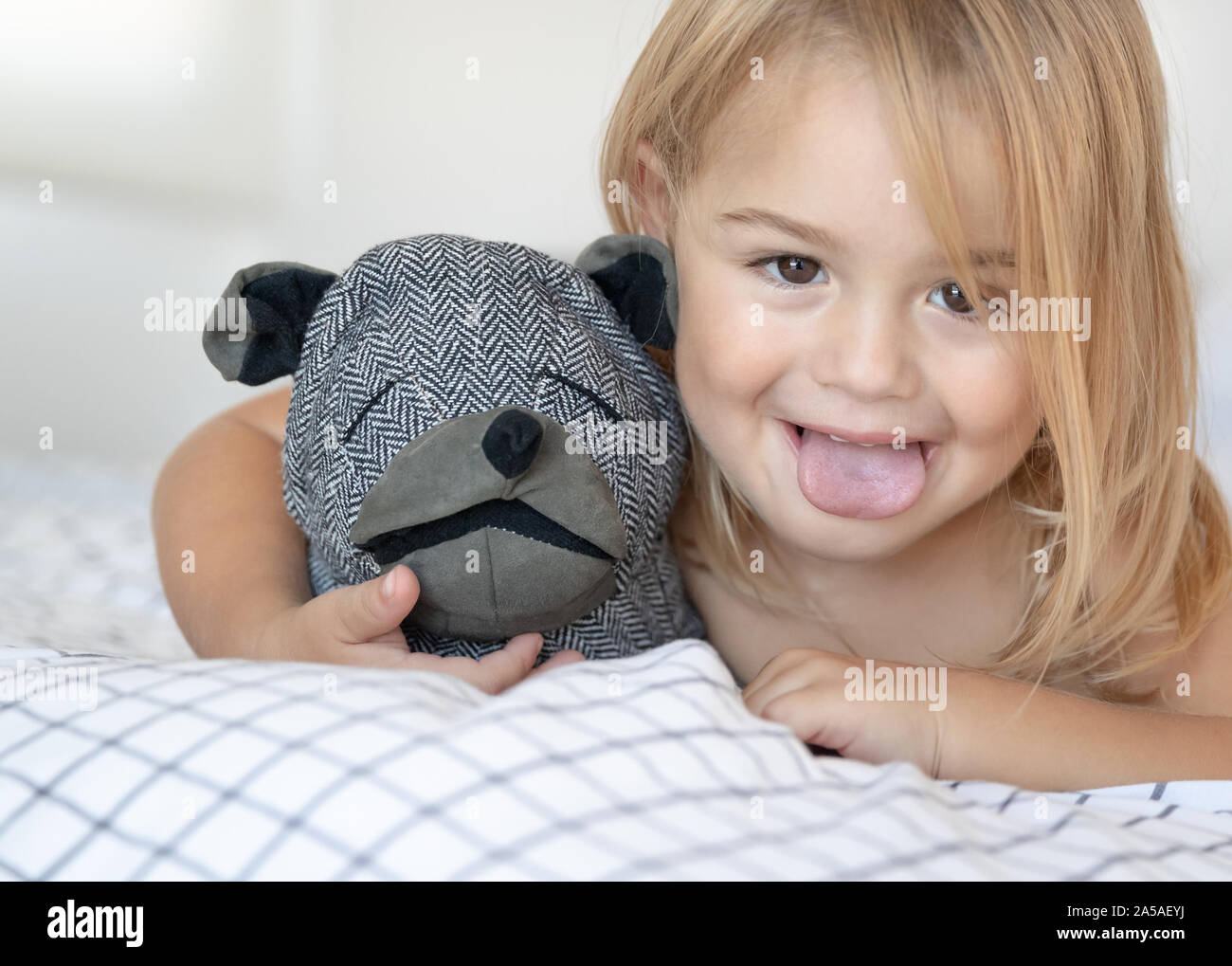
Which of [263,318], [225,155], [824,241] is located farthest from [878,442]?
[225,155]

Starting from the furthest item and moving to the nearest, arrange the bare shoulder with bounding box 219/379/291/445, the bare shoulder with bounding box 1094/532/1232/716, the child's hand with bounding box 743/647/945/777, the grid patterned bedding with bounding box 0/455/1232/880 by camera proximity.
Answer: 1. the bare shoulder with bounding box 219/379/291/445
2. the bare shoulder with bounding box 1094/532/1232/716
3. the child's hand with bounding box 743/647/945/777
4. the grid patterned bedding with bounding box 0/455/1232/880

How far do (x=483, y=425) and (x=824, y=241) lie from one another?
0.27 m

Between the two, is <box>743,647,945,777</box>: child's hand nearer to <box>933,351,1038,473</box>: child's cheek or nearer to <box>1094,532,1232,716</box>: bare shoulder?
<box>933,351,1038,473</box>: child's cheek

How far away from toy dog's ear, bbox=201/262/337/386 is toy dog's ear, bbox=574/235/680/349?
0.18 metres

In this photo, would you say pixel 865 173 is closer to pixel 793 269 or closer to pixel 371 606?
pixel 793 269

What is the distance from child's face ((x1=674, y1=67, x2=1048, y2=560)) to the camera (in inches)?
29.7

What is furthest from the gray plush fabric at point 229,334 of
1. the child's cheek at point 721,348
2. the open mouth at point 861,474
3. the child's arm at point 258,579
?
the open mouth at point 861,474

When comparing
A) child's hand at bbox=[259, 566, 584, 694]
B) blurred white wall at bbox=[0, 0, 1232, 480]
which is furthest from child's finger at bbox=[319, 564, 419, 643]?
blurred white wall at bbox=[0, 0, 1232, 480]

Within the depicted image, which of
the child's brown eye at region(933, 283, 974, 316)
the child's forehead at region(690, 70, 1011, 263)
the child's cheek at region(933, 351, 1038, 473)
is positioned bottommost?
the child's cheek at region(933, 351, 1038, 473)

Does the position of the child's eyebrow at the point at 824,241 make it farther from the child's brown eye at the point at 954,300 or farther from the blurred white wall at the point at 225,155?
the blurred white wall at the point at 225,155

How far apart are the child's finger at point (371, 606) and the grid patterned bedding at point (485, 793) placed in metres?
0.08

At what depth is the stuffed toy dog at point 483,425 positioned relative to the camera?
647 millimetres

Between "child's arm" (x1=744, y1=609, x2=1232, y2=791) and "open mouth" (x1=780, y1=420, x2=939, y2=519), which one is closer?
"child's arm" (x1=744, y1=609, x2=1232, y2=791)
